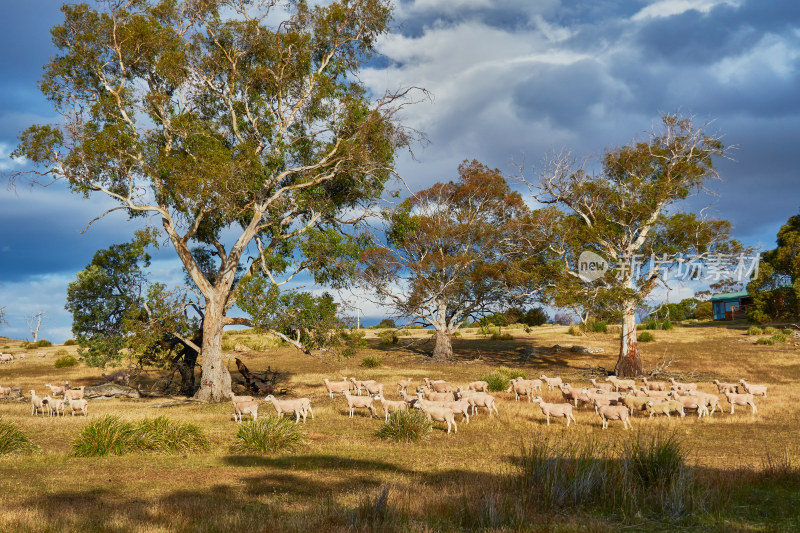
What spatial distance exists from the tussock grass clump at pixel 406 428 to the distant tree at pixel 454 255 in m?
30.1

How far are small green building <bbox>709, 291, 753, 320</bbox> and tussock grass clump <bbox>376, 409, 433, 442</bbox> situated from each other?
82.2 m

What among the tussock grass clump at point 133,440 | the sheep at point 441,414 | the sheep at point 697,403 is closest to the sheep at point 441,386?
the sheep at point 441,414

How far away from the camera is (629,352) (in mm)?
35125

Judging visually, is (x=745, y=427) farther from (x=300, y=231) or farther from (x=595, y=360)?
(x=595, y=360)

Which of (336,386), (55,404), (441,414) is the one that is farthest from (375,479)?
(55,404)

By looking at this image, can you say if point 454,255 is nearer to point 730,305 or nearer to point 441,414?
point 441,414

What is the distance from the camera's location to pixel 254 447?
13438 millimetres

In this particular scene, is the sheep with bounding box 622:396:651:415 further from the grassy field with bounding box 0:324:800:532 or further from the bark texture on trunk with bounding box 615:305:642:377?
the bark texture on trunk with bounding box 615:305:642:377

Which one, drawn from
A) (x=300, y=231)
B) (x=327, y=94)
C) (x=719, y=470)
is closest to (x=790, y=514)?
(x=719, y=470)

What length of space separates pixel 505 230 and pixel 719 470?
3710 cm

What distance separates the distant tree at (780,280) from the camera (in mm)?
56000

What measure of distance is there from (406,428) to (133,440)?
689 cm

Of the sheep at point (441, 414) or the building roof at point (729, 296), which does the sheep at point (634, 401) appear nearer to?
the sheep at point (441, 414)

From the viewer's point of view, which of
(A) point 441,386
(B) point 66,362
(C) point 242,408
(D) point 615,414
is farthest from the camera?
(B) point 66,362
